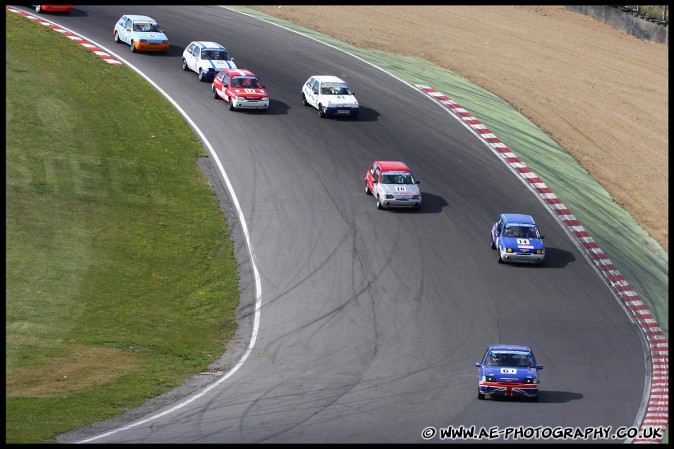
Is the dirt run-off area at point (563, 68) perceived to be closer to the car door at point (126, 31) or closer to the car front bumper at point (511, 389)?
the car door at point (126, 31)

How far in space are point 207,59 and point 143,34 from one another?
5.49 meters

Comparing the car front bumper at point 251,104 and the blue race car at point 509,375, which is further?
the car front bumper at point 251,104

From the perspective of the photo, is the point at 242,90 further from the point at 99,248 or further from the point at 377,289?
the point at 377,289

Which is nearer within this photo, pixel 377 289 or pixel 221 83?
pixel 377 289

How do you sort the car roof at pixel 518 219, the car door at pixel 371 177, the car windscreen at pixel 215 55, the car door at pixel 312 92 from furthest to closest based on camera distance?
the car windscreen at pixel 215 55 → the car door at pixel 312 92 → the car door at pixel 371 177 → the car roof at pixel 518 219

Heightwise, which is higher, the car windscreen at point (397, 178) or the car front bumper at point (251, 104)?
the car front bumper at point (251, 104)

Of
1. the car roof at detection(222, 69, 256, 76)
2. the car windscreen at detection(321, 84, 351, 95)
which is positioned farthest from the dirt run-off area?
the car roof at detection(222, 69, 256, 76)

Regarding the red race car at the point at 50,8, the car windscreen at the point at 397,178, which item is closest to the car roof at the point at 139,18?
the red race car at the point at 50,8

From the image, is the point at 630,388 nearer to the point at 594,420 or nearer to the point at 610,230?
the point at 594,420

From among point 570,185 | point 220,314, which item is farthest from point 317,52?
point 220,314

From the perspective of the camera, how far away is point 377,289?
43.7 meters

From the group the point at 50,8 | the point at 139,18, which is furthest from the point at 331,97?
the point at 50,8

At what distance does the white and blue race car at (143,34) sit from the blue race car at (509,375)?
1473 inches

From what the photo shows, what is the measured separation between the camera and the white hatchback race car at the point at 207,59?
205 feet
